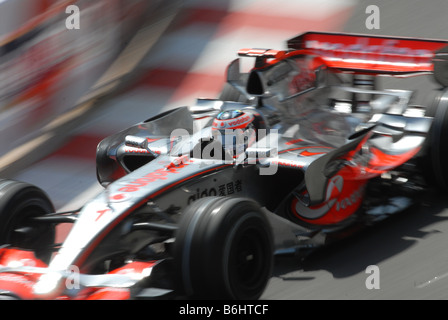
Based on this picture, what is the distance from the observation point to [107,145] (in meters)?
5.98

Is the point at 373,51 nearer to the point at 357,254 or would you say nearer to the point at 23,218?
the point at 357,254

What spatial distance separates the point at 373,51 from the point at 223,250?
3.14m

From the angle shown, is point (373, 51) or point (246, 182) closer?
point (246, 182)

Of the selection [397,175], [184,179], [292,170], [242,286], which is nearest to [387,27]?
[397,175]

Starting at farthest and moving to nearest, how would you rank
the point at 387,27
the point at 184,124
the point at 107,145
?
the point at 387,27
the point at 184,124
the point at 107,145

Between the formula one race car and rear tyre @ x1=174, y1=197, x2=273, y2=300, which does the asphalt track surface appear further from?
rear tyre @ x1=174, y1=197, x2=273, y2=300

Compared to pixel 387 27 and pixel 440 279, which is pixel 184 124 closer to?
pixel 440 279

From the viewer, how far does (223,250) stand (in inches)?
165

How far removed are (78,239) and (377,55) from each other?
11.0 ft

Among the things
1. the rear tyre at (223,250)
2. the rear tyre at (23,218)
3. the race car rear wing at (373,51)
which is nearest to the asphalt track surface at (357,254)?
the rear tyre at (223,250)

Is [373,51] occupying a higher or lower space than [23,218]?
higher

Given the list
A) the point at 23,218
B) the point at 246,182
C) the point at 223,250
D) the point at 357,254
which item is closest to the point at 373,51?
the point at 246,182

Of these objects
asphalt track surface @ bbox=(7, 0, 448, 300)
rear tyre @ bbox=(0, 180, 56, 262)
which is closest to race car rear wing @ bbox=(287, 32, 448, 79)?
asphalt track surface @ bbox=(7, 0, 448, 300)

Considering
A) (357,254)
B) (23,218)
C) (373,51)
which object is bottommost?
(357,254)
